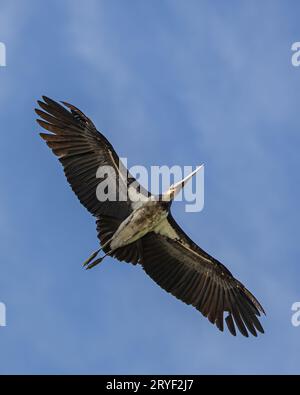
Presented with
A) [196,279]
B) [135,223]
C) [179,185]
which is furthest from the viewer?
[196,279]

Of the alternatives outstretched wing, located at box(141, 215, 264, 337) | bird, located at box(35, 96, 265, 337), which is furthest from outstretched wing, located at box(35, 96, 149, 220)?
outstretched wing, located at box(141, 215, 264, 337)

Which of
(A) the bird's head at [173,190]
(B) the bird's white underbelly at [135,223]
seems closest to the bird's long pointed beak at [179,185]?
(A) the bird's head at [173,190]

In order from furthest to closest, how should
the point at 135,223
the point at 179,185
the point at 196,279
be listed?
the point at 196,279 → the point at 179,185 → the point at 135,223

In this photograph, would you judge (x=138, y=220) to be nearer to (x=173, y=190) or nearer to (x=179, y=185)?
(x=173, y=190)

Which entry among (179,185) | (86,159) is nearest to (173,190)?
(179,185)

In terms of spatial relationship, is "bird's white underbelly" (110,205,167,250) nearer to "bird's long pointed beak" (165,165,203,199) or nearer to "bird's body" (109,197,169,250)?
"bird's body" (109,197,169,250)

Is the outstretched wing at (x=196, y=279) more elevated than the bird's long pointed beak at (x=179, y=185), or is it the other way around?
the bird's long pointed beak at (x=179, y=185)

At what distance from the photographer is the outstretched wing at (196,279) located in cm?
2903

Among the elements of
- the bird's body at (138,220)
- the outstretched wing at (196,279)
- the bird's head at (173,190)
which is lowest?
the outstretched wing at (196,279)

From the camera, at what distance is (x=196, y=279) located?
1156 inches

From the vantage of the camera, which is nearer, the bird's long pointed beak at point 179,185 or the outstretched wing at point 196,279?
the bird's long pointed beak at point 179,185

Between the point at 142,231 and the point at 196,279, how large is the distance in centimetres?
199

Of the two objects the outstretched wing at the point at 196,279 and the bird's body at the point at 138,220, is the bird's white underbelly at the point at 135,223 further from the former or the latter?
the outstretched wing at the point at 196,279
